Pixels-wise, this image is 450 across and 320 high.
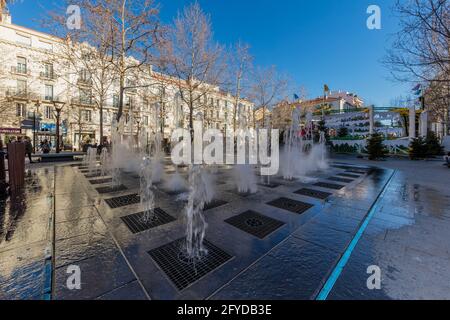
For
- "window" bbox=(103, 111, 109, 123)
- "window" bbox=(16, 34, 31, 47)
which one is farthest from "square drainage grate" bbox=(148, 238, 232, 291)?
"window" bbox=(16, 34, 31, 47)

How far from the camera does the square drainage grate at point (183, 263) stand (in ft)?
7.00

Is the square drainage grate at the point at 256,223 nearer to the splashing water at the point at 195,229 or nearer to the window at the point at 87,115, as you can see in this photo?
the splashing water at the point at 195,229

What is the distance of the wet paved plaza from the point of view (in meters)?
1.96

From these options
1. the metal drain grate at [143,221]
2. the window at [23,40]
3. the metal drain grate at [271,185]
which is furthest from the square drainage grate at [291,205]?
the window at [23,40]

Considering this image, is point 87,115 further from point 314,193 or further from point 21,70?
point 314,193

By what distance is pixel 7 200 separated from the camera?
4773 mm

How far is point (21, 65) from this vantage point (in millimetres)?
28250

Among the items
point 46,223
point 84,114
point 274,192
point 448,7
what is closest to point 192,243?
point 46,223

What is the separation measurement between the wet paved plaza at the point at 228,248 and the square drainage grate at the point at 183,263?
1 centimetres

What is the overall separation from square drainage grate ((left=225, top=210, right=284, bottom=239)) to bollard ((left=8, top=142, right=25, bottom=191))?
6820mm

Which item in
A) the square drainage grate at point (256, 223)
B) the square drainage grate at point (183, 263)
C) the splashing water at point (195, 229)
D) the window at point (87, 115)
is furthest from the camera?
the window at point (87, 115)

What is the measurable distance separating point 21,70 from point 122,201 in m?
39.3

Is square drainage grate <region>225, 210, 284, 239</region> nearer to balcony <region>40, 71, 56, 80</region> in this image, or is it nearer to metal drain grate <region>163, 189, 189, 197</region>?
metal drain grate <region>163, 189, 189, 197</region>
